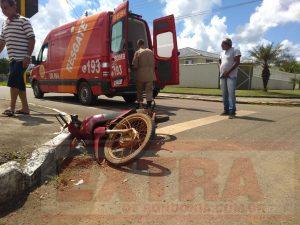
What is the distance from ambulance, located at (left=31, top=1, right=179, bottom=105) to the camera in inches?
418

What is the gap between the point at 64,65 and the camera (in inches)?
499

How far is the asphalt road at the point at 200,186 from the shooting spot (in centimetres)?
360

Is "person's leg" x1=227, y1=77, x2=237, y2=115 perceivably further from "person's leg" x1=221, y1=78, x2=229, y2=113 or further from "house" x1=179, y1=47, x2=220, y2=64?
"house" x1=179, y1=47, x2=220, y2=64

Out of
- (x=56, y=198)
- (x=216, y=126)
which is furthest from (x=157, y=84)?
(x=56, y=198)

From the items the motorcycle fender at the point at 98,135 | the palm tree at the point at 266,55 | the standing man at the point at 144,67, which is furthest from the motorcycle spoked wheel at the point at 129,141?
the palm tree at the point at 266,55

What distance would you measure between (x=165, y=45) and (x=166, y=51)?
0.17 metres

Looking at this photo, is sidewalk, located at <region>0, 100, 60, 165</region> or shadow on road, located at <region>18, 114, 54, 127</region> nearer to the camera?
sidewalk, located at <region>0, 100, 60, 165</region>

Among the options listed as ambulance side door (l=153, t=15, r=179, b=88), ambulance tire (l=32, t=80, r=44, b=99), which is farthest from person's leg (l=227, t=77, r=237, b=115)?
ambulance tire (l=32, t=80, r=44, b=99)

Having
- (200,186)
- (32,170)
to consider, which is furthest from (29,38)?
(200,186)

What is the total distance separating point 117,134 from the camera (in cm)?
536

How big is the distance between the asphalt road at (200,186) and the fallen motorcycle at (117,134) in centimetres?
21

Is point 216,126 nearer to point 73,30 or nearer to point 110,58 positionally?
point 110,58

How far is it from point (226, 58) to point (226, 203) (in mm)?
5732

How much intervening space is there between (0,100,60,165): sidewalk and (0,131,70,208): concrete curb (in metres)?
0.19
